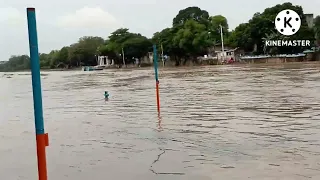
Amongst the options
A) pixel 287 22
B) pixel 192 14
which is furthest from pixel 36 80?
pixel 192 14

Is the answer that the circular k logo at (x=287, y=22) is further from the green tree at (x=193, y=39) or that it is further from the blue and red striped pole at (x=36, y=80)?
the blue and red striped pole at (x=36, y=80)

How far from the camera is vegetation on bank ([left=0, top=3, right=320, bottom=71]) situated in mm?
62094

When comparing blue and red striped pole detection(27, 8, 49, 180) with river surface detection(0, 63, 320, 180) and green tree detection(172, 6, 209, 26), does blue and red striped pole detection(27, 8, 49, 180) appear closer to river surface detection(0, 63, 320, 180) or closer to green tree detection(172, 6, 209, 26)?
river surface detection(0, 63, 320, 180)

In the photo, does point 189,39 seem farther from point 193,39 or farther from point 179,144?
point 179,144

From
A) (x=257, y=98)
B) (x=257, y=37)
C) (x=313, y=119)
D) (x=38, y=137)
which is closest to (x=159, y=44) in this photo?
(x=257, y=37)

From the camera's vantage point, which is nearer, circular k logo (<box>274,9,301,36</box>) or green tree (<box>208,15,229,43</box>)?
circular k logo (<box>274,9,301,36</box>)

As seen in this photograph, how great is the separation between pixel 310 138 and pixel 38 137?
5.27 meters

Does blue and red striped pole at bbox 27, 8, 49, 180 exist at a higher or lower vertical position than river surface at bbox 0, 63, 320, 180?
higher

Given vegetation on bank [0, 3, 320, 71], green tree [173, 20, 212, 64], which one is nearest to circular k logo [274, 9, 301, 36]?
vegetation on bank [0, 3, 320, 71]

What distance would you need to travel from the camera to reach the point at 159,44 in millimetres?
88375

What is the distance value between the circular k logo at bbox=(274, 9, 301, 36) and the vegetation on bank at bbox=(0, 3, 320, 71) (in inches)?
32.5

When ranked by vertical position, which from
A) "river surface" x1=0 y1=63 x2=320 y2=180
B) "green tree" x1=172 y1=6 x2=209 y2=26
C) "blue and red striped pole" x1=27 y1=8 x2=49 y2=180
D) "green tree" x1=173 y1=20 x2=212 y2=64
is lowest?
"river surface" x1=0 y1=63 x2=320 y2=180

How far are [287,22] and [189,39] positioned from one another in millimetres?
24592

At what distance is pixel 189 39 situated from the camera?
A: 7925 cm
